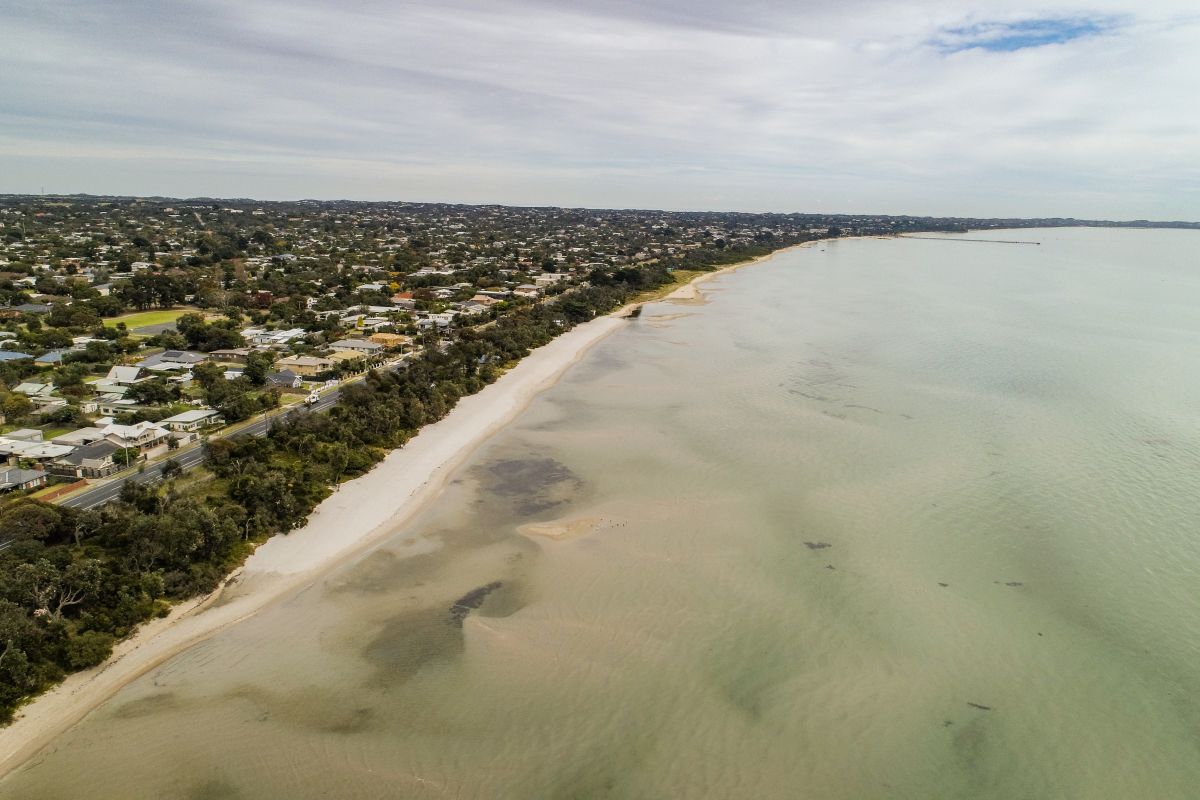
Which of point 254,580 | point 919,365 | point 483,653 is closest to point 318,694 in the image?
point 483,653

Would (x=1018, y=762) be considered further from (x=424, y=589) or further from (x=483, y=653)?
(x=424, y=589)

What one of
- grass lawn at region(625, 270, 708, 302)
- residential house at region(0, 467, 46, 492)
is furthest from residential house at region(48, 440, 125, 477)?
grass lawn at region(625, 270, 708, 302)

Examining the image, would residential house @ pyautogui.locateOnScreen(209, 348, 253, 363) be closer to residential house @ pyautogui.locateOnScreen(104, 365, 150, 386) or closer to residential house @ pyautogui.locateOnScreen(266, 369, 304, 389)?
residential house @ pyautogui.locateOnScreen(104, 365, 150, 386)

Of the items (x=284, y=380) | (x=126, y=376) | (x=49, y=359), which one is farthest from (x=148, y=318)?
(x=284, y=380)

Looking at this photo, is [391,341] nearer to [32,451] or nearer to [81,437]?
[81,437]

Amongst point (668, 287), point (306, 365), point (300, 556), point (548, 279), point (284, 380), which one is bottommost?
point (300, 556)

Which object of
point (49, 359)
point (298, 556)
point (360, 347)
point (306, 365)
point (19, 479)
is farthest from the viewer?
→ point (360, 347)
